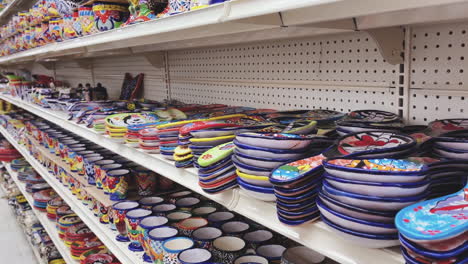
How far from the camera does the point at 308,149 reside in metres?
0.79

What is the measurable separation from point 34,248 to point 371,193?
10.9ft

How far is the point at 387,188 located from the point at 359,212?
2.2 inches

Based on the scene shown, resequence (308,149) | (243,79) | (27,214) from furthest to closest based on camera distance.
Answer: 1. (27,214)
2. (243,79)
3. (308,149)

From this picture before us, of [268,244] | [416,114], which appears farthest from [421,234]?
[268,244]

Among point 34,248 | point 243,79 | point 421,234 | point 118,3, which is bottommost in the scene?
point 34,248

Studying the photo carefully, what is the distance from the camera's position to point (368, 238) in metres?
0.56

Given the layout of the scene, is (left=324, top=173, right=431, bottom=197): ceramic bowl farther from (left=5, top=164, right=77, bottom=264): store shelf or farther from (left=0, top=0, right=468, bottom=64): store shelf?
(left=5, top=164, right=77, bottom=264): store shelf

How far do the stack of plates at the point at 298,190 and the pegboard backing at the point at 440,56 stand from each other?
0.47 m

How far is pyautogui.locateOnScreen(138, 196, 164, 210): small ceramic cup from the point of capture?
1605mm

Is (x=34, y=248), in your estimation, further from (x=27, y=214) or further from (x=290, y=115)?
(x=290, y=115)

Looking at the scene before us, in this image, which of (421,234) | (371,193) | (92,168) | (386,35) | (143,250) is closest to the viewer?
(421,234)

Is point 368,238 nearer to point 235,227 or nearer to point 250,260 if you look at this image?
point 250,260

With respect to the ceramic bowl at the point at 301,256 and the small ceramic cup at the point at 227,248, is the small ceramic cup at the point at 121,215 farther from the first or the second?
the ceramic bowl at the point at 301,256

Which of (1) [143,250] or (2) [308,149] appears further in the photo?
(1) [143,250]
